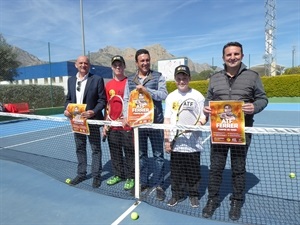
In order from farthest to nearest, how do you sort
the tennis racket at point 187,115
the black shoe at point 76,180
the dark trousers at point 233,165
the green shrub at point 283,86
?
1. the green shrub at point 283,86
2. the black shoe at point 76,180
3. the tennis racket at point 187,115
4. the dark trousers at point 233,165

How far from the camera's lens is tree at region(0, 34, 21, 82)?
21266 mm

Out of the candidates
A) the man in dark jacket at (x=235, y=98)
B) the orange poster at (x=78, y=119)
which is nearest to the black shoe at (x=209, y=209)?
the man in dark jacket at (x=235, y=98)

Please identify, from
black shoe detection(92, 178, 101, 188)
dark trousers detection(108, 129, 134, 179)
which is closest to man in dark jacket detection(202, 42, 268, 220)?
dark trousers detection(108, 129, 134, 179)

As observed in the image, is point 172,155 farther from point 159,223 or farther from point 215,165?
point 159,223

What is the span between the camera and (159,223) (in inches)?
133

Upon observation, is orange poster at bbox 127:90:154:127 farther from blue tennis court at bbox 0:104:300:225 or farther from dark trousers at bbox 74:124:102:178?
blue tennis court at bbox 0:104:300:225

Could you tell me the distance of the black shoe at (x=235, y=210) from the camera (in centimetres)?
341

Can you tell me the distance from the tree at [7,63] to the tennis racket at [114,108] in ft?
64.3

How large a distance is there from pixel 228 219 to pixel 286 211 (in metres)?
0.86

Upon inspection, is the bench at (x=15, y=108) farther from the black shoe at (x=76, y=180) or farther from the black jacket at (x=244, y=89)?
the black jacket at (x=244, y=89)

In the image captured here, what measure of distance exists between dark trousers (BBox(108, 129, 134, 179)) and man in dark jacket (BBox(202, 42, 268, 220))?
145 cm

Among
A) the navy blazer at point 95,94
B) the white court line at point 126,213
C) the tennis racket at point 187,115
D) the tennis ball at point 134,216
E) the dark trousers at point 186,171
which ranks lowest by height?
the white court line at point 126,213

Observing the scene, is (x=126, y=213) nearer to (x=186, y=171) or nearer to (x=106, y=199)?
(x=106, y=199)

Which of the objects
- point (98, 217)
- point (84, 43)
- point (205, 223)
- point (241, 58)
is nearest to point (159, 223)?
point (205, 223)
